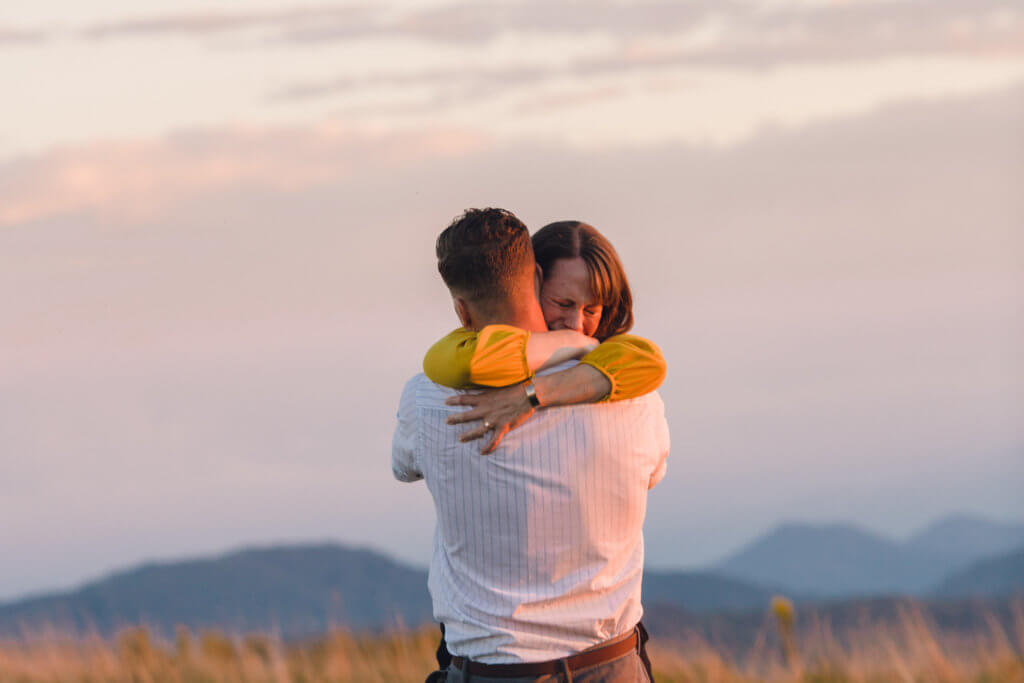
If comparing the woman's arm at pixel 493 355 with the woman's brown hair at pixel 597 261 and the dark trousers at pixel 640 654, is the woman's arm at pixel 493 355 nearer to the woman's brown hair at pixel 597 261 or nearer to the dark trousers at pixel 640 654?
the woman's brown hair at pixel 597 261

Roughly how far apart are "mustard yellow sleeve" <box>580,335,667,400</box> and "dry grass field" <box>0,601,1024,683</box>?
5.03m

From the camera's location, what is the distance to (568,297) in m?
3.42

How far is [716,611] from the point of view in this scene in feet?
123

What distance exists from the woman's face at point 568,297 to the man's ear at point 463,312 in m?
0.50

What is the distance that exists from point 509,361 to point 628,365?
315mm

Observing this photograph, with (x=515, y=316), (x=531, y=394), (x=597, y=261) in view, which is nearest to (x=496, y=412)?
(x=531, y=394)

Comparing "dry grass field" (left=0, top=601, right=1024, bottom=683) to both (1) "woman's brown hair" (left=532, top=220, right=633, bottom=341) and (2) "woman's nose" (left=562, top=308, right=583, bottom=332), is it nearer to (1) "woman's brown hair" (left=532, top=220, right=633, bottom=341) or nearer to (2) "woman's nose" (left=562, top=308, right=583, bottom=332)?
(1) "woman's brown hair" (left=532, top=220, right=633, bottom=341)

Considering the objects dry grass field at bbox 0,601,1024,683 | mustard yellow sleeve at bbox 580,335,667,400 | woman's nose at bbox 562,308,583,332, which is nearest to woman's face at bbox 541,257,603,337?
woman's nose at bbox 562,308,583,332

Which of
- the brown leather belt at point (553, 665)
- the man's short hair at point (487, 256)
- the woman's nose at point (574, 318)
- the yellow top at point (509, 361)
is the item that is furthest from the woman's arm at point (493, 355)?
the brown leather belt at point (553, 665)

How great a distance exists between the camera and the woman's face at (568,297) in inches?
134

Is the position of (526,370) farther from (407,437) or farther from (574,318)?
(574,318)

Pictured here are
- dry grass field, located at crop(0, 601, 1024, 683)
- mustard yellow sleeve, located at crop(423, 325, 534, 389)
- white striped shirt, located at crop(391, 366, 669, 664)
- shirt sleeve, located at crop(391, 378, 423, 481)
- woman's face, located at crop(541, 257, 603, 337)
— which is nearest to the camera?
mustard yellow sleeve, located at crop(423, 325, 534, 389)

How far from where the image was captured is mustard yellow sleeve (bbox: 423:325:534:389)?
2.75 metres

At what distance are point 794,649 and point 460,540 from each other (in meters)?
5.66
